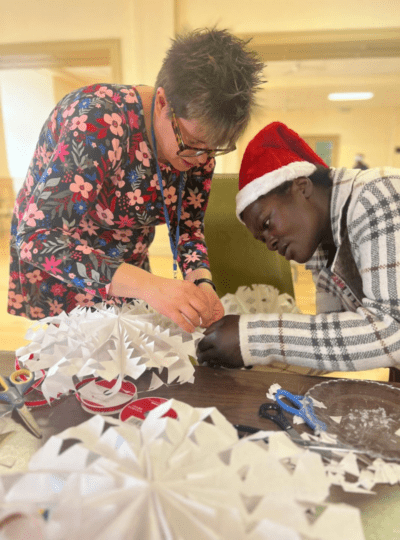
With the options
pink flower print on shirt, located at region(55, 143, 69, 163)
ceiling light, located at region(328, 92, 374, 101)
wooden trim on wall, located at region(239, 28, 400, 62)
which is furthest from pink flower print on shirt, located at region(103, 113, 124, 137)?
ceiling light, located at region(328, 92, 374, 101)

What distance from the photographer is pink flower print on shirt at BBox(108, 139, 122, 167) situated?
0.83 metres

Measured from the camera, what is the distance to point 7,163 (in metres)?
6.98

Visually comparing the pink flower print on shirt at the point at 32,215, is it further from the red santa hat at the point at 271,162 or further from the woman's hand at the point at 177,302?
the red santa hat at the point at 271,162

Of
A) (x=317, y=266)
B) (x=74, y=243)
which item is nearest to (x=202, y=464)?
(x=74, y=243)

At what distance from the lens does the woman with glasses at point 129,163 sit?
74 centimetres

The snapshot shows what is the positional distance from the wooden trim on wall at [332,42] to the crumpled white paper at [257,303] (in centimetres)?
314

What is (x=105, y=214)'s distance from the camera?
0.93 meters

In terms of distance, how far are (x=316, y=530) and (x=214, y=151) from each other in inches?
30.3

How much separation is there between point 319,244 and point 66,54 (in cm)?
422

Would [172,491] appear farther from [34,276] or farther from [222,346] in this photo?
[34,276]

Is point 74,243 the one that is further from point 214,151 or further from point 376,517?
point 376,517

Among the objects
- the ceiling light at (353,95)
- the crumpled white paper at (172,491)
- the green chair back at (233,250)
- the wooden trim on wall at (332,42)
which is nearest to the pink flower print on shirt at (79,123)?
the crumpled white paper at (172,491)

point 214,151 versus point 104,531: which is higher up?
point 214,151

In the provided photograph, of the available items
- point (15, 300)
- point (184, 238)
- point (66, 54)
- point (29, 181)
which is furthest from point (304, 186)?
point (66, 54)
